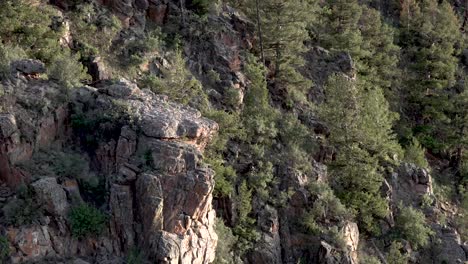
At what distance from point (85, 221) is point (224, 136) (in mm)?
7433

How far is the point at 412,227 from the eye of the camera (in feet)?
76.6

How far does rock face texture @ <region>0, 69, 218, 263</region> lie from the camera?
14023 mm

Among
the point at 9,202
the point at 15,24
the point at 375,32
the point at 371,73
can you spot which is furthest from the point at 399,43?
the point at 9,202

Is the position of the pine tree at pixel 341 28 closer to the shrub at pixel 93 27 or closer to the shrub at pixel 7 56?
the shrub at pixel 93 27

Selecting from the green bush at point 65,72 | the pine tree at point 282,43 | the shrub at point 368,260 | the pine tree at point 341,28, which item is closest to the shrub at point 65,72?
the green bush at point 65,72

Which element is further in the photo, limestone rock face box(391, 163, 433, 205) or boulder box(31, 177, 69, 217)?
limestone rock face box(391, 163, 433, 205)

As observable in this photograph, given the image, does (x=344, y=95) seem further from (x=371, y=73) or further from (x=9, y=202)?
(x=9, y=202)

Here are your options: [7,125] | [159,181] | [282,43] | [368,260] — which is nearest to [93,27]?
[7,125]

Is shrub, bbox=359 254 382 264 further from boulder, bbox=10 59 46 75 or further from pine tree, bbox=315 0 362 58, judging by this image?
boulder, bbox=10 59 46 75

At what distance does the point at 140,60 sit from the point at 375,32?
1755 centimetres

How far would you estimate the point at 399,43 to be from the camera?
38.5 meters

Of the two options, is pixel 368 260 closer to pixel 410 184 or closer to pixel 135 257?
pixel 410 184

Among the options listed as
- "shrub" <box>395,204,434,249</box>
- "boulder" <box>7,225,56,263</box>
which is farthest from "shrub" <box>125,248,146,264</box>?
"shrub" <box>395,204,434,249</box>

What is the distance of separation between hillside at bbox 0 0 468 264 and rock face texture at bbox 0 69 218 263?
43 mm
